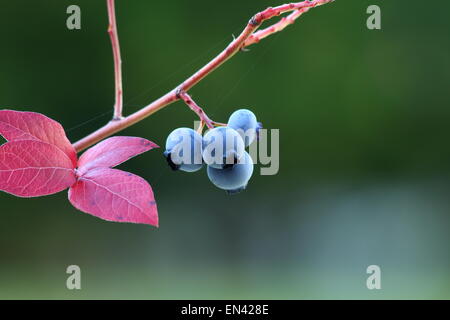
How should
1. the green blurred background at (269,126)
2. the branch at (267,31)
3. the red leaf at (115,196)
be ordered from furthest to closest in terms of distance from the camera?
the green blurred background at (269,126), the branch at (267,31), the red leaf at (115,196)

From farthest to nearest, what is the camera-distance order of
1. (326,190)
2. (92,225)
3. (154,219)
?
(326,190) < (92,225) < (154,219)

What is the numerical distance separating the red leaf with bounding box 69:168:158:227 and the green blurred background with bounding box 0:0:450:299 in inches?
76.1

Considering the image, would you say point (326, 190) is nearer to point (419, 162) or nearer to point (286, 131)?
point (286, 131)

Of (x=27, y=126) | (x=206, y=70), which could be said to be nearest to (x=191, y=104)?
(x=206, y=70)

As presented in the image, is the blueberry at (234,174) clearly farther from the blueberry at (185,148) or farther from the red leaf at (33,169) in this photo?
the red leaf at (33,169)

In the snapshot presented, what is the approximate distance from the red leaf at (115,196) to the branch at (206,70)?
55mm

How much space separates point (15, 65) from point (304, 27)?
5.15 ft

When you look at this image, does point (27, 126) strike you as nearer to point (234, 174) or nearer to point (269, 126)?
point (234, 174)

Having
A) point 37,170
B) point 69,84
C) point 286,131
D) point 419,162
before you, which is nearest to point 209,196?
point 286,131

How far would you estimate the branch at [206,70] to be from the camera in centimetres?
47

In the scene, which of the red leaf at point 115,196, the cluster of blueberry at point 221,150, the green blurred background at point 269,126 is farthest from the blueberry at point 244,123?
the green blurred background at point 269,126

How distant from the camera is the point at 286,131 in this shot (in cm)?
295

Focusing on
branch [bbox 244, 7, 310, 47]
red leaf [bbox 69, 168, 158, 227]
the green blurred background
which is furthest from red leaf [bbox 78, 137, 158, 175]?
the green blurred background

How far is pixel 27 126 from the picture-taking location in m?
0.46
